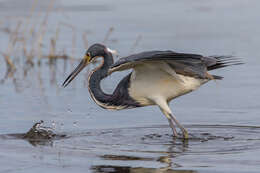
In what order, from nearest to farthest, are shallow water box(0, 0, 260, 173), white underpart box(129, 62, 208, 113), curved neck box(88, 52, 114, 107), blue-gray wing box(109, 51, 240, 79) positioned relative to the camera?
1. shallow water box(0, 0, 260, 173)
2. blue-gray wing box(109, 51, 240, 79)
3. white underpart box(129, 62, 208, 113)
4. curved neck box(88, 52, 114, 107)

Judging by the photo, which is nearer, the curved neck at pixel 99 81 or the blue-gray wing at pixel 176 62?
the blue-gray wing at pixel 176 62

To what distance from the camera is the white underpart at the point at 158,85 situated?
7.85 meters

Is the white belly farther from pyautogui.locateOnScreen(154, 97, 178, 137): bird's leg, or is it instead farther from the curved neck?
the curved neck

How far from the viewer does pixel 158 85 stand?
7980mm

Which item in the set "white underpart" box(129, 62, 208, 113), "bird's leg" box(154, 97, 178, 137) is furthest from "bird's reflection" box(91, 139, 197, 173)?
"white underpart" box(129, 62, 208, 113)

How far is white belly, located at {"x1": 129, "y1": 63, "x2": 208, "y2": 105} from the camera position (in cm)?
786

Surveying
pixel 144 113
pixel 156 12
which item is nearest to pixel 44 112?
pixel 144 113

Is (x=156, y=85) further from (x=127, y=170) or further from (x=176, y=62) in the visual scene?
(x=127, y=170)

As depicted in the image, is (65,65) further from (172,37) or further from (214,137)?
(214,137)

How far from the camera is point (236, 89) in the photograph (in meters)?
9.71

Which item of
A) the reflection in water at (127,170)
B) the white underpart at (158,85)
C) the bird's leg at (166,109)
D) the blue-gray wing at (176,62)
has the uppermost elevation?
the blue-gray wing at (176,62)

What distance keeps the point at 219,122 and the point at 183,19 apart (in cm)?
633

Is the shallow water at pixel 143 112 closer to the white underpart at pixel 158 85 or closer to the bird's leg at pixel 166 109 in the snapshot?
the bird's leg at pixel 166 109

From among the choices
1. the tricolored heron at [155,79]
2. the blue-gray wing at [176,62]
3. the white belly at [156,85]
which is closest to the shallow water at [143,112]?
the tricolored heron at [155,79]
